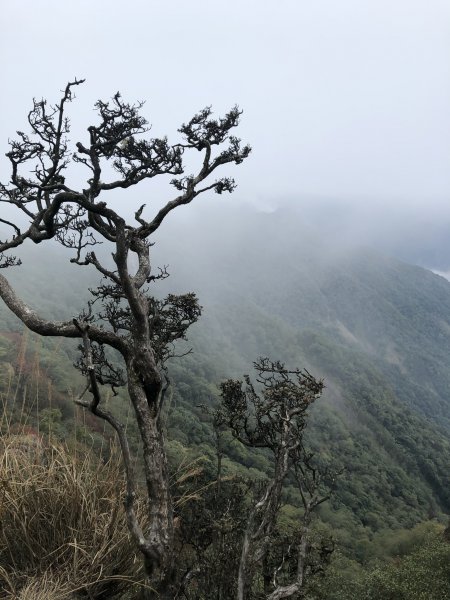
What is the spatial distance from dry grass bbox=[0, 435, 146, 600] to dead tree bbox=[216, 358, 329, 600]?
77cm

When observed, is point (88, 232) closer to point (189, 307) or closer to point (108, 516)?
point (189, 307)

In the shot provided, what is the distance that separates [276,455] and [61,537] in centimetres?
160

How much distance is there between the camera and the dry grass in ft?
8.18

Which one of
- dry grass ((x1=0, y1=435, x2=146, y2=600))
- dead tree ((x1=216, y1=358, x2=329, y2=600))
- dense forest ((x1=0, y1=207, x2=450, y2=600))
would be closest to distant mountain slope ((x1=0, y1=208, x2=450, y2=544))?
dense forest ((x1=0, y1=207, x2=450, y2=600))

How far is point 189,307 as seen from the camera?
14.7 feet

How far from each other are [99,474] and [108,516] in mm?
424

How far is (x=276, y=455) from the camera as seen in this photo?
3.46m

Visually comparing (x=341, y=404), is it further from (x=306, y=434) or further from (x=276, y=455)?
(x=276, y=455)

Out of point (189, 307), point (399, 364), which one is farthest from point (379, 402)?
point (189, 307)

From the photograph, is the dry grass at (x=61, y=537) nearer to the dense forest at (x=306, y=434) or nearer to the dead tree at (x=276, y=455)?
the dense forest at (x=306, y=434)

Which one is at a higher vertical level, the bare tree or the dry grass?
the bare tree

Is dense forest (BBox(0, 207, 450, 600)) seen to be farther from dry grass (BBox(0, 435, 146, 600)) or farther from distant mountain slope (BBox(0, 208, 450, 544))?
distant mountain slope (BBox(0, 208, 450, 544))

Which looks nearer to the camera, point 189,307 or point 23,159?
point 189,307

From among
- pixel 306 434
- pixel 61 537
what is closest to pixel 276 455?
pixel 61 537
